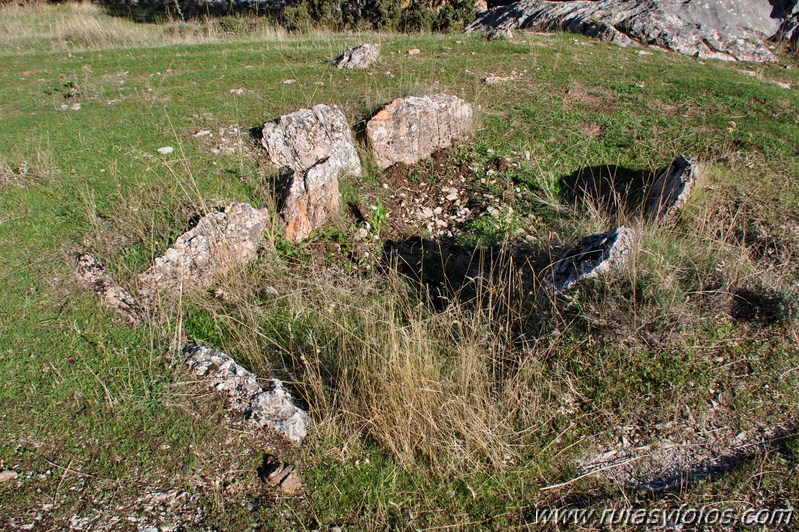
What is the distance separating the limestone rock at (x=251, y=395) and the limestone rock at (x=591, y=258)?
2303 mm

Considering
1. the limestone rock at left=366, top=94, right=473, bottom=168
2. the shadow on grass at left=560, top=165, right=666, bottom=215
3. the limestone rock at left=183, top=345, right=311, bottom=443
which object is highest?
the limestone rock at left=366, top=94, right=473, bottom=168

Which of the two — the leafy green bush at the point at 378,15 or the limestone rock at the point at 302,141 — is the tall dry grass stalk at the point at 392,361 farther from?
the leafy green bush at the point at 378,15

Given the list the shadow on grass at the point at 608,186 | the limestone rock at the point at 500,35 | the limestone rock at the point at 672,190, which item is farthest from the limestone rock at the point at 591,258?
the limestone rock at the point at 500,35

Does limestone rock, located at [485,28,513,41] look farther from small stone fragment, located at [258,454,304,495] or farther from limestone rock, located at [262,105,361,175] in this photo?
small stone fragment, located at [258,454,304,495]

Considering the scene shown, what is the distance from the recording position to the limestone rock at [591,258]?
477 centimetres

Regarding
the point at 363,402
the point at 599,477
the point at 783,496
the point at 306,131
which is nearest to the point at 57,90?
the point at 306,131

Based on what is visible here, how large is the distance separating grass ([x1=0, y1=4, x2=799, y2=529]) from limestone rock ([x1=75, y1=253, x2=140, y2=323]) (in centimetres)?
14

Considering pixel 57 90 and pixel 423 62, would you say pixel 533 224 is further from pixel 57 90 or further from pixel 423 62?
pixel 57 90

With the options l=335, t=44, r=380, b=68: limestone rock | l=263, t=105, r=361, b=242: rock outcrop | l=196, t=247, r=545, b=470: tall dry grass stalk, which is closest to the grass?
l=196, t=247, r=545, b=470: tall dry grass stalk

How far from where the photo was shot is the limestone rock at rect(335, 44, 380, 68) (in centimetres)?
995

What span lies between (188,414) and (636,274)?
11.8 feet

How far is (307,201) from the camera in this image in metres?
6.14

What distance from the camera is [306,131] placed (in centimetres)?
704

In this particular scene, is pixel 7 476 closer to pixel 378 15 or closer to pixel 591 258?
pixel 591 258
